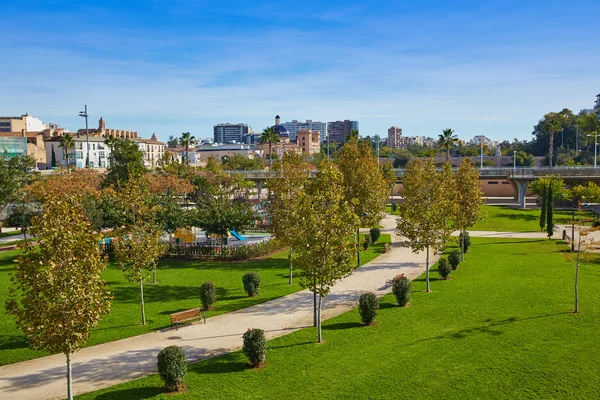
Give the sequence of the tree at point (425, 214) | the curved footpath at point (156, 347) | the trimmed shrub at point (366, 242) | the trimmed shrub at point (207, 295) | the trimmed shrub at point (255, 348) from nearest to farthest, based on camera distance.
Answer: the curved footpath at point (156, 347), the trimmed shrub at point (255, 348), the trimmed shrub at point (207, 295), the tree at point (425, 214), the trimmed shrub at point (366, 242)

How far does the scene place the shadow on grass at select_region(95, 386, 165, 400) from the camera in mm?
14672

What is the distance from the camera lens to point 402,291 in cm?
2288

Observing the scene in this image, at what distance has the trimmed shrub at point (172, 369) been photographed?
48.6 ft

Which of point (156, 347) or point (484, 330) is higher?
point (484, 330)

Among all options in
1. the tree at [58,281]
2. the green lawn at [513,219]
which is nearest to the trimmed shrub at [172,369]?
the tree at [58,281]

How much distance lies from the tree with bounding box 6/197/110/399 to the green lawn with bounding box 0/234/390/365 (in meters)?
6.40

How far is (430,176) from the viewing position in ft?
87.7

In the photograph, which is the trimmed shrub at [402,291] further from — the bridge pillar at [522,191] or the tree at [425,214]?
the bridge pillar at [522,191]

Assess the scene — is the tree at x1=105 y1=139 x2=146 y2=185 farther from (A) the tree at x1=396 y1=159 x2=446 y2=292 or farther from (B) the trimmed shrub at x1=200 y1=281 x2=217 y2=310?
(A) the tree at x1=396 y1=159 x2=446 y2=292

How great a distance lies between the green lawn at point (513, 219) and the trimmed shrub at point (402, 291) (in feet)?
86.3

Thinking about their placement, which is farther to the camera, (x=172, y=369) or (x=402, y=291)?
(x=402, y=291)

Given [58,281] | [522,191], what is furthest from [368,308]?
[522,191]

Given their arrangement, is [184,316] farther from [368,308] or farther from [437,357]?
[437,357]

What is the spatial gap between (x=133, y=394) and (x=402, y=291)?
507 inches
